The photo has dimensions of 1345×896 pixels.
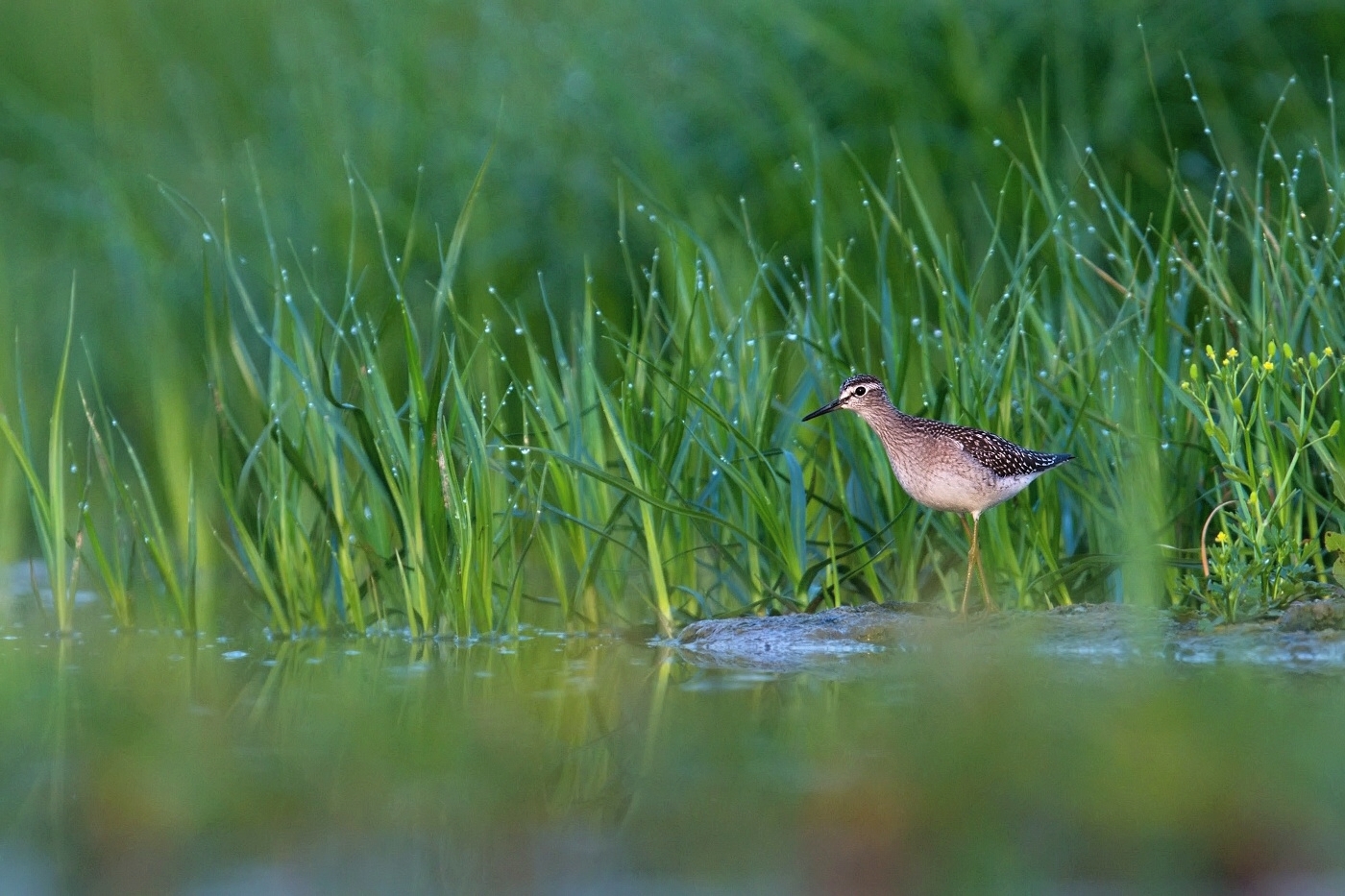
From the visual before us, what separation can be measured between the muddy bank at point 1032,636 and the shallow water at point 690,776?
0.05 m

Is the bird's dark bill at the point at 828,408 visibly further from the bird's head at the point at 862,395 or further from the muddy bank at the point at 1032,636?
the muddy bank at the point at 1032,636

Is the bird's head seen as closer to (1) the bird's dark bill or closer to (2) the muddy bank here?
(1) the bird's dark bill

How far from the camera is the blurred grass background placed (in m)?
7.61

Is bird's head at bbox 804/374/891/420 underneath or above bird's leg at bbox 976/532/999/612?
above

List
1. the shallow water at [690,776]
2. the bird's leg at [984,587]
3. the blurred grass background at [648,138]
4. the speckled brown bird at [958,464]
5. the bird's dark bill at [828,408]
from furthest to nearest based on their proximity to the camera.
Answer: the blurred grass background at [648,138] < the bird's dark bill at [828,408] < the bird's leg at [984,587] < the speckled brown bird at [958,464] < the shallow water at [690,776]

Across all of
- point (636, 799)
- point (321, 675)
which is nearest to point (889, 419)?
point (321, 675)

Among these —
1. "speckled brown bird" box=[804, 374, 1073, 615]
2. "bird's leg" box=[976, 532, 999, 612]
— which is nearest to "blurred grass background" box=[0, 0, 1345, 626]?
"speckled brown bird" box=[804, 374, 1073, 615]

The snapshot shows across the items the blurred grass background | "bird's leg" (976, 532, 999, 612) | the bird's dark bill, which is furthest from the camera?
the blurred grass background

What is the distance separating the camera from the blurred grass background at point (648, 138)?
761 cm

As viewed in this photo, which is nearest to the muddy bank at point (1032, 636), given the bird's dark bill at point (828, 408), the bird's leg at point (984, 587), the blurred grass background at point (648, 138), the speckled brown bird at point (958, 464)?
the bird's leg at point (984, 587)

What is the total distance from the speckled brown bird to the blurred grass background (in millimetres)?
2003

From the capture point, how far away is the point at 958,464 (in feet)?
16.6

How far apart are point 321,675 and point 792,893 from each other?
7.83ft

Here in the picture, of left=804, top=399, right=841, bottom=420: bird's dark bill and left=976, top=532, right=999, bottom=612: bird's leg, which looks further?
left=804, top=399, right=841, bottom=420: bird's dark bill
